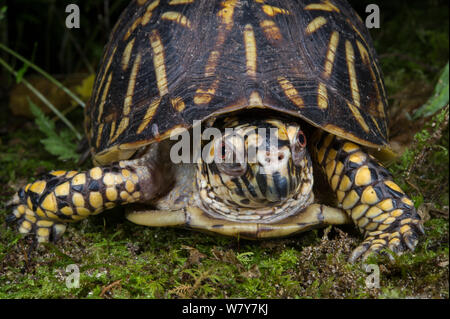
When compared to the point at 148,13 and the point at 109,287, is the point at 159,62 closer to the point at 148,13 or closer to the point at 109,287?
the point at 148,13

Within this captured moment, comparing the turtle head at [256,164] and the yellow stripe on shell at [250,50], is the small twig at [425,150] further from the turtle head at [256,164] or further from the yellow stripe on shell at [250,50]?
the yellow stripe on shell at [250,50]

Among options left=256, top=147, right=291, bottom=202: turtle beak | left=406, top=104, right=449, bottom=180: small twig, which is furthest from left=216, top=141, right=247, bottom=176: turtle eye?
left=406, top=104, right=449, bottom=180: small twig

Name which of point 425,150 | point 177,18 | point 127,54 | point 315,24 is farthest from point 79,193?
point 425,150

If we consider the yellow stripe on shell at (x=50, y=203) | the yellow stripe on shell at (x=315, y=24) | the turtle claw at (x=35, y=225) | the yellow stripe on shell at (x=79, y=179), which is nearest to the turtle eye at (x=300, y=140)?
the yellow stripe on shell at (x=315, y=24)

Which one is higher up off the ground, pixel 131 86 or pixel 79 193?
pixel 131 86

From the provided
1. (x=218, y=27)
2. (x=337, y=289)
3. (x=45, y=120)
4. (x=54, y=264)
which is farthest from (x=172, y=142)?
(x=45, y=120)

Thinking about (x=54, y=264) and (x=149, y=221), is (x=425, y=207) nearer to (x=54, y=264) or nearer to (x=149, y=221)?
(x=149, y=221)
